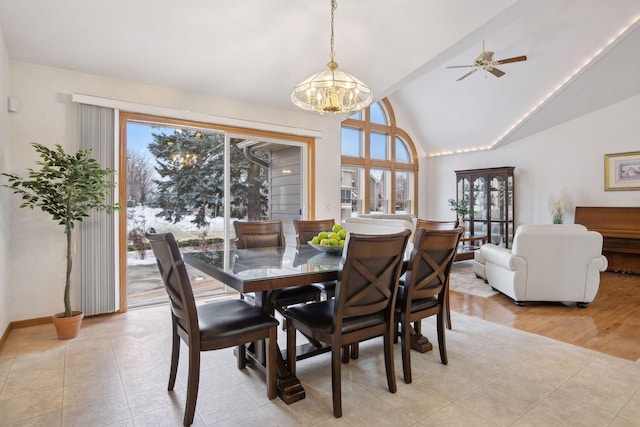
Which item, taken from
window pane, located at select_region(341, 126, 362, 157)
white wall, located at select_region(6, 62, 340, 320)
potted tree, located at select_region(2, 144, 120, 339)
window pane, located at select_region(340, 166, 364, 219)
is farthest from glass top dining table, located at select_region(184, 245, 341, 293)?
window pane, located at select_region(341, 126, 362, 157)

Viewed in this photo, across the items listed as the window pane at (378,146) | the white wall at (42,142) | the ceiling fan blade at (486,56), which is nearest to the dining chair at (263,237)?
the white wall at (42,142)

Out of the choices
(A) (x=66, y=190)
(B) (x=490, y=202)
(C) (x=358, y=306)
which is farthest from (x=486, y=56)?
(A) (x=66, y=190)

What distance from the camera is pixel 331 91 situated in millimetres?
2936

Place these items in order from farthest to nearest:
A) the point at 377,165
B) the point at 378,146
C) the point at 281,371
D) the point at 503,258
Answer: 1. the point at 378,146
2. the point at 377,165
3. the point at 503,258
4. the point at 281,371

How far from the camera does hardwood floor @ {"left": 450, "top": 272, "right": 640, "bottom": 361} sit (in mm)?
2814

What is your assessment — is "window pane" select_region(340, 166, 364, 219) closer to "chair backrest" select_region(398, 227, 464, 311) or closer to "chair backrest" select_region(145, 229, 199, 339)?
"chair backrest" select_region(398, 227, 464, 311)

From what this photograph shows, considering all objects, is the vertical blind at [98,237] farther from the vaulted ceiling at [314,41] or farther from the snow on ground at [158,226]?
the vaulted ceiling at [314,41]

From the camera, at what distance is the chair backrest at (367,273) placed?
5.95ft

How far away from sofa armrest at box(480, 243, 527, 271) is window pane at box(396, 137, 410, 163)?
4.43m

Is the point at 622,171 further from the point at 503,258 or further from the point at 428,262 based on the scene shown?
the point at 428,262

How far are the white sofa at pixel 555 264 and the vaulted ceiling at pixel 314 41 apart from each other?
2.26 metres

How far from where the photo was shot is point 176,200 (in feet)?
13.3

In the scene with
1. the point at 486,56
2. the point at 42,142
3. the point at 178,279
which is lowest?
the point at 178,279

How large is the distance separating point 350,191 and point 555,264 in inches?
178
